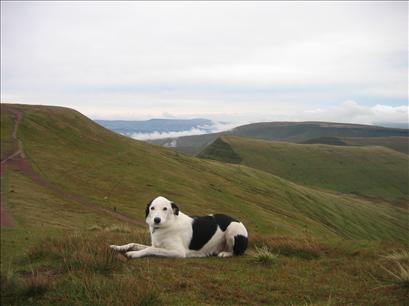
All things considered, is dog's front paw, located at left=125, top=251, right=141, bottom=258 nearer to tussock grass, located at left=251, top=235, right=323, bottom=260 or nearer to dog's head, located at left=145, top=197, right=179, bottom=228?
dog's head, located at left=145, top=197, right=179, bottom=228

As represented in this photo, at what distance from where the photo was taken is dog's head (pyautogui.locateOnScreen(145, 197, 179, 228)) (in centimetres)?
1132

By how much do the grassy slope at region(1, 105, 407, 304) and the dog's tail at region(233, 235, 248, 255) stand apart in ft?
1.99

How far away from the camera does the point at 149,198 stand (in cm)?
6172

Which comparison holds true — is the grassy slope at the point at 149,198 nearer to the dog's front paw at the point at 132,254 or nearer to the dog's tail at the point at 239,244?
the dog's front paw at the point at 132,254

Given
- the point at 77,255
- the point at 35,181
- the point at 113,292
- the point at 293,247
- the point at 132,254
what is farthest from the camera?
the point at 35,181

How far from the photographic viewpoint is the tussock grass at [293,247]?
1388 cm

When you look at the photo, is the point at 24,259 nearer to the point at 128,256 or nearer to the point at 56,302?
the point at 128,256

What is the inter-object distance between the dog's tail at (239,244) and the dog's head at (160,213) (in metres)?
2.16

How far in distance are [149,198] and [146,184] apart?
7922 mm

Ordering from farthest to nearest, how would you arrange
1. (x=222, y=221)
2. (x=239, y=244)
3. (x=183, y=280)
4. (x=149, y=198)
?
(x=149, y=198)
(x=222, y=221)
(x=239, y=244)
(x=183, y=280)

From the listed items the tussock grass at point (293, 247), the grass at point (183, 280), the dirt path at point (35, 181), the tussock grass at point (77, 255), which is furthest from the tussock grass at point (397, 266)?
the dirt path at point (35, 181)

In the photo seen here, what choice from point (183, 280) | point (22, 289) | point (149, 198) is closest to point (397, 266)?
point (183, 280)

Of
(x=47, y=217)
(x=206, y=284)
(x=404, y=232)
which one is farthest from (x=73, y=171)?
(x=404, y=232)

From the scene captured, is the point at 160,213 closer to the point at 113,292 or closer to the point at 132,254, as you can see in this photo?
the point at 132,254
